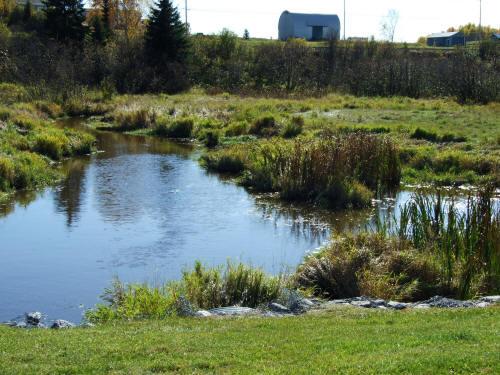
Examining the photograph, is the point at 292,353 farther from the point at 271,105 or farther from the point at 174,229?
the point at 271,105

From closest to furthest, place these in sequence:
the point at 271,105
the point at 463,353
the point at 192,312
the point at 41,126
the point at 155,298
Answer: the point at 463,353 < the point at 192,312 < the point at 155,298 < the point at 41,126 < the point at 271,105

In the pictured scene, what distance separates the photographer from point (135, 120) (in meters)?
42.2

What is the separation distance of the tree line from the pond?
79.7ft

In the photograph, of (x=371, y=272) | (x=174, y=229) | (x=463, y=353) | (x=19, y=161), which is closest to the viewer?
(x=463, y=353)

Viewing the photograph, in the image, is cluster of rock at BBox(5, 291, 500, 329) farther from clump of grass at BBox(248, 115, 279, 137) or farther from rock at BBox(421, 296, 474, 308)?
clump of grass at BBox(248, 115, 279, 137)

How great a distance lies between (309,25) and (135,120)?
6230 centimetres

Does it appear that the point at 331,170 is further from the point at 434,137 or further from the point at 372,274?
the point at 372,274

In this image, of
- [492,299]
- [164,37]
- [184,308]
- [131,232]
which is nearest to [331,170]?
[131,232]

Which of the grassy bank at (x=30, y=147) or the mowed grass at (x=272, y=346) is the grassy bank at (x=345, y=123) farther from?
the mowed grass at (x=272, y=346)

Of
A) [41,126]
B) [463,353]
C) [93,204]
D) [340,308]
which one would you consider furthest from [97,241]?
[41,126]

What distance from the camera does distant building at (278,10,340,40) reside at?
9994 centimetres

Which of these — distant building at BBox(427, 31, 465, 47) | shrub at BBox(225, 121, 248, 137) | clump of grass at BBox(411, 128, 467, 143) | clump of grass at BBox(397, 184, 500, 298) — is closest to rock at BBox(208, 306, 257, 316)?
clump of grass at BBox(397, 184, 500, 298)

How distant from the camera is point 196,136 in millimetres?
38875

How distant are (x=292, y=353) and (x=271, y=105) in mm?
35565
